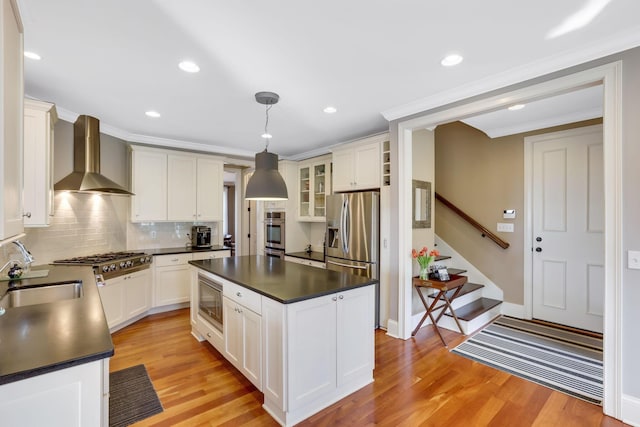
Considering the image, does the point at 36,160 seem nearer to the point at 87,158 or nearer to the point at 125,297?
the point at 87,158

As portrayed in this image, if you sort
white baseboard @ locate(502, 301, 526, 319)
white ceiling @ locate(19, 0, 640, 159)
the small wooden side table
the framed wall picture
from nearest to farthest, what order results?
white ceiling @ locate(19, 0, 640, 159) → the small wooden side table → the framed wall picture → white baseboard @ locate(502, 301, 526, 319)

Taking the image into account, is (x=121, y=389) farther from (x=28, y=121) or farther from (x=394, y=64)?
(x=394, y=64)

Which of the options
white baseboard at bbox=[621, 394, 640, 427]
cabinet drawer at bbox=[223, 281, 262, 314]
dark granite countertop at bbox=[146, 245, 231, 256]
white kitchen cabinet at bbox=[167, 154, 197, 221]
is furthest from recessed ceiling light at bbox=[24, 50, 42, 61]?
white baseboard at bbox=[621, 394, 640, 427]

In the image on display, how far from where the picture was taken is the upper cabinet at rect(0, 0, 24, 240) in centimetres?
108

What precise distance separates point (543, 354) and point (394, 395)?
176cm

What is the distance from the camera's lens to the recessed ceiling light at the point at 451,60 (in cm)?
222

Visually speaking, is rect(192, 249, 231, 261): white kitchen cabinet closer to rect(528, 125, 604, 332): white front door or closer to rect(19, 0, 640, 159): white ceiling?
rect(19, 0, 640, 159): white ceiling

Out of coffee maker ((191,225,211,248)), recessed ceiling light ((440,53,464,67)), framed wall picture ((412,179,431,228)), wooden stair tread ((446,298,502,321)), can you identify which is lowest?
wooden stair tread ((446,298,502,321))

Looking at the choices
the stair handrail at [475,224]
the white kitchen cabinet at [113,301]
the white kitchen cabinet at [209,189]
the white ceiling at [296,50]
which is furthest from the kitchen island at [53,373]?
the stair handrail at [475,224]

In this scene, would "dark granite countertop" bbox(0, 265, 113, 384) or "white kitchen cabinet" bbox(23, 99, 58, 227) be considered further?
"white kitchen cabinet" bbox(23, 99, 58, 227)

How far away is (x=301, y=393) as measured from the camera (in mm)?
2041

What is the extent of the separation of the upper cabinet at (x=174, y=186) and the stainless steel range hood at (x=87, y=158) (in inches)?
28.0

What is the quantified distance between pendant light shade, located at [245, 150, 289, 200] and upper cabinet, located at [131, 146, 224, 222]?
7.42 ft

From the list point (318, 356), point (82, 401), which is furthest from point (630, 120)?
point (82, 401)
